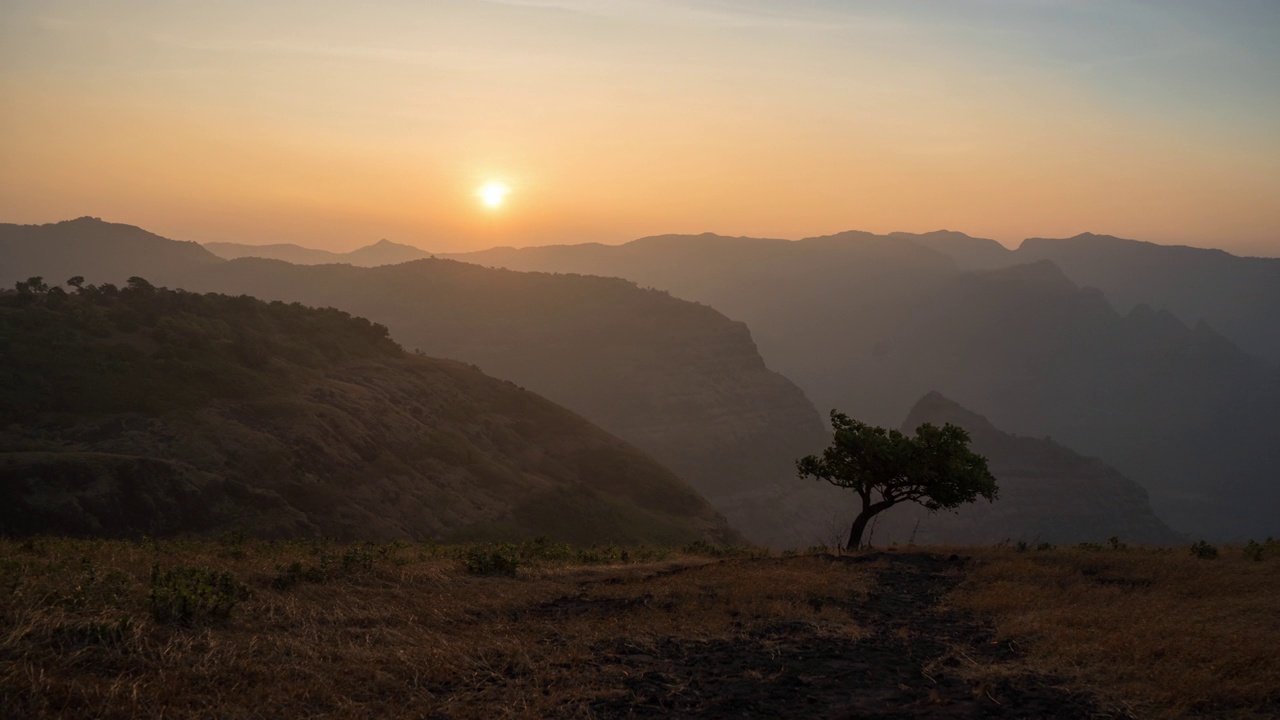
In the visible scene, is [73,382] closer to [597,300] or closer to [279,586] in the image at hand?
[279,586]

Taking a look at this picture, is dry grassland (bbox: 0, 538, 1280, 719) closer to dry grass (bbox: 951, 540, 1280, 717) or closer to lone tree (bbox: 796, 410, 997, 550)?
dry grass (bbox: 951, 540, 1280, 717)

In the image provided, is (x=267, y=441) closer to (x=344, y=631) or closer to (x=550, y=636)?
(x=344, y=631)

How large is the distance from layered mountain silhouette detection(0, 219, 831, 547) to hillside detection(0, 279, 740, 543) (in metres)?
73.4

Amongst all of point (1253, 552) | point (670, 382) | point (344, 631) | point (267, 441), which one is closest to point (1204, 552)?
point (1253, 552)

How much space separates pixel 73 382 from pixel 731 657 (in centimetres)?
5479

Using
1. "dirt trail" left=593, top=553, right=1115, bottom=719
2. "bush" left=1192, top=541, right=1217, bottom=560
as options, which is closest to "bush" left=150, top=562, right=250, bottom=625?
"dirt trail" left=593, top=553, right=1115, bottom=719

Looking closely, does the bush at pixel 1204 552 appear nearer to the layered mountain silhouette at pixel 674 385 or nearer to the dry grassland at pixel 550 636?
the dry grassland at pixel 550 636

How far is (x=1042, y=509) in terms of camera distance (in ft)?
458

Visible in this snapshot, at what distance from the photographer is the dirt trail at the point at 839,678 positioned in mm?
10164

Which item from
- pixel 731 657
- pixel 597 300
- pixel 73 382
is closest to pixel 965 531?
pixel 597 300

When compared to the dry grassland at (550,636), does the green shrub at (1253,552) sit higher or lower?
higher

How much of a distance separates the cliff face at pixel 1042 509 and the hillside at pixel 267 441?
73.1 metres

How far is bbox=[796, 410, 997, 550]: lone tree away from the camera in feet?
92.7

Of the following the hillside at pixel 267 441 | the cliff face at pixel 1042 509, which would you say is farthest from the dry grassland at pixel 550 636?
the cliff face at pixel 1042 509
